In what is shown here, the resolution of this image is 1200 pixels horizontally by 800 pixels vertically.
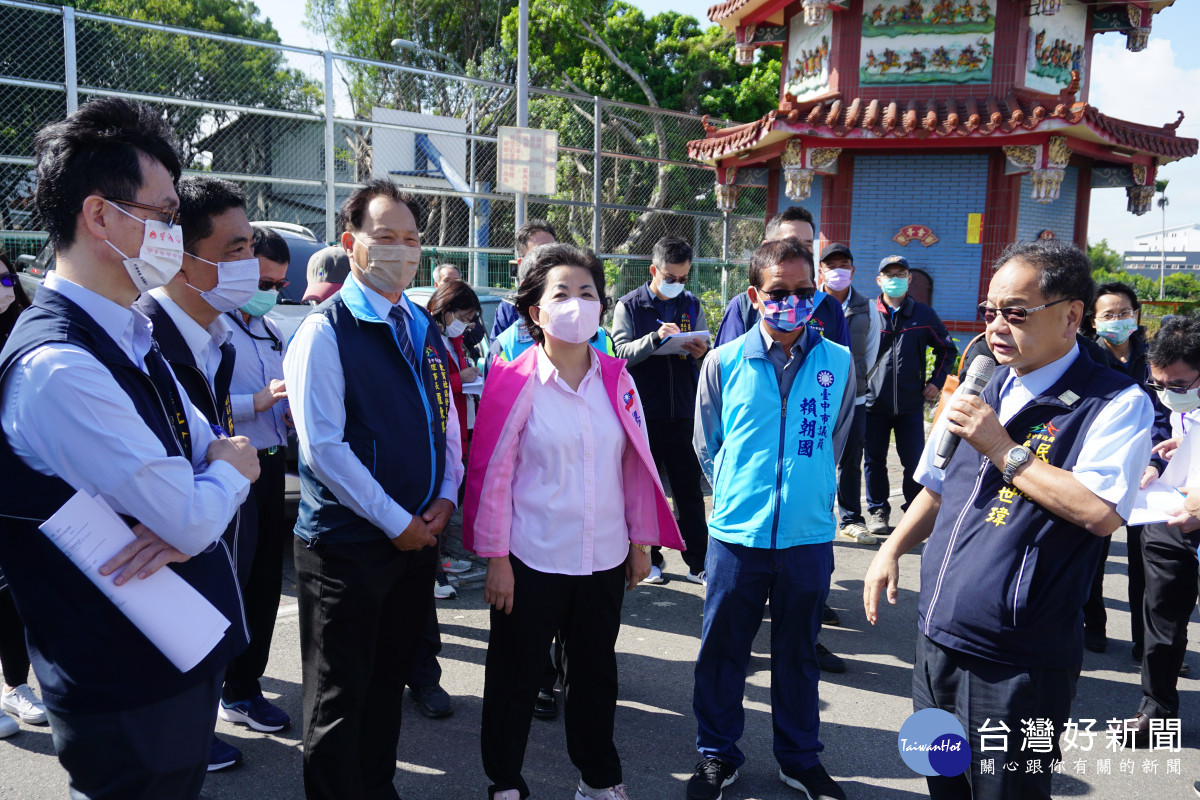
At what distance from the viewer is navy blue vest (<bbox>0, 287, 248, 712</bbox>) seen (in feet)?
5.29

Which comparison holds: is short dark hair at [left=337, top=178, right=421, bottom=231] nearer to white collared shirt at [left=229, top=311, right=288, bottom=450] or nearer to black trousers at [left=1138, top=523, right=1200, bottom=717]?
white collared shirt at [left=229, top=311, right=288, bottom=450]

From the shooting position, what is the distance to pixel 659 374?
5090mm

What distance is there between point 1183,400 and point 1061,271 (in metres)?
1.97

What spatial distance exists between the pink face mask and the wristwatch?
1364mm

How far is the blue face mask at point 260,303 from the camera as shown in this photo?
3611 millimetres

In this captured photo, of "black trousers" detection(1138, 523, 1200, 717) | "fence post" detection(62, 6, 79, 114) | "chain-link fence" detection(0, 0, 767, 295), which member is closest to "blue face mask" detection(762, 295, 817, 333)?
"black trousers" detection(1138, 523, 1200, 717)

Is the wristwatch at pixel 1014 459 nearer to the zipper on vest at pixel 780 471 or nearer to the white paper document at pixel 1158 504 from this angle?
the zipper on vest at pixel 780 471

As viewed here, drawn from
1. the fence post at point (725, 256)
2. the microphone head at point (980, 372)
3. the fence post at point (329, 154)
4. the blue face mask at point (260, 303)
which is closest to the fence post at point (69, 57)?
the fence post at point (329, 154)

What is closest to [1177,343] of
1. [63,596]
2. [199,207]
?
[199,207]

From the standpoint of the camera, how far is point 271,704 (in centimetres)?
353

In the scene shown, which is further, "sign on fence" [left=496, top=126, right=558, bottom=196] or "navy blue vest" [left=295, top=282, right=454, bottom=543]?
"sign on fence" [left=496, top=126, right=558, bottom=196]

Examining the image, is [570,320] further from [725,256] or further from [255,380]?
[725,256]

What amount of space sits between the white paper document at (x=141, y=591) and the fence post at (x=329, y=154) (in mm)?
8501

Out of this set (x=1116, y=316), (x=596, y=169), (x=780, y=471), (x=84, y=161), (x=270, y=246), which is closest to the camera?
(x=84, y=161)
